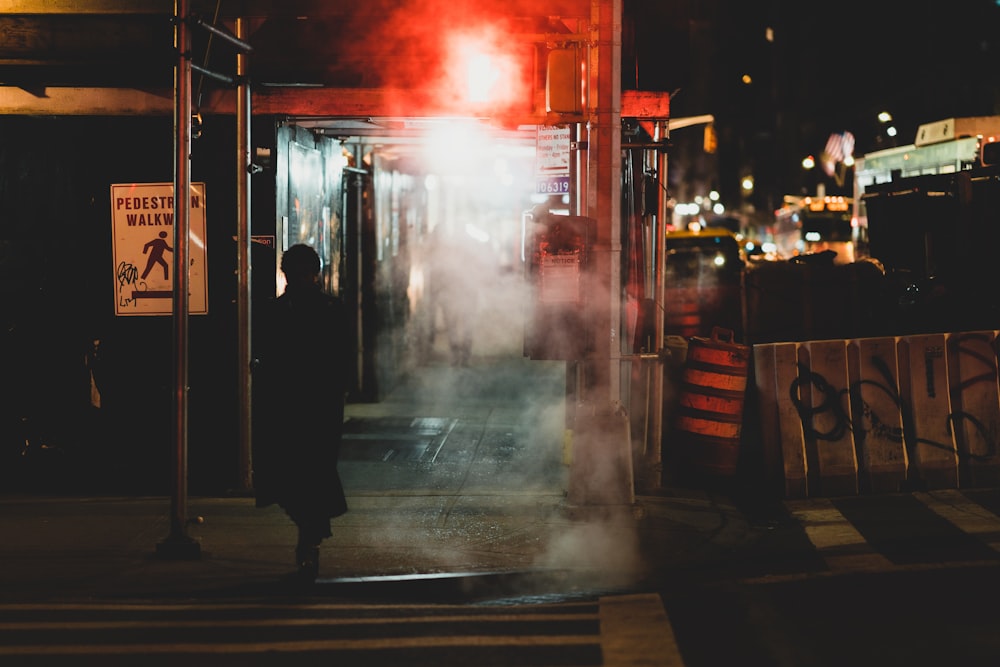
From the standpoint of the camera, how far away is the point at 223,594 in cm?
585

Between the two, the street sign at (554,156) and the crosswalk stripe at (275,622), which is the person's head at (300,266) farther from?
the street sign at (554,156)

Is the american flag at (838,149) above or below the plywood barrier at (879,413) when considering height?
above

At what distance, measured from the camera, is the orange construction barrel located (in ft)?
27.6

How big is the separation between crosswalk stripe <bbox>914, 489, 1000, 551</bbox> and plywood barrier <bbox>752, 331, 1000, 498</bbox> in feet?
0.68

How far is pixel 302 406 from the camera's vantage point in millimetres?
5941

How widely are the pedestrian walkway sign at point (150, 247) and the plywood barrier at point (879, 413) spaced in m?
4.81

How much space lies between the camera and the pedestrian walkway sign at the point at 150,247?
7.67m

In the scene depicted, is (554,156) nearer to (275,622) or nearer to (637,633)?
(637,633)

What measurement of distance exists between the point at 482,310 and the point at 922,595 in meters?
13.9

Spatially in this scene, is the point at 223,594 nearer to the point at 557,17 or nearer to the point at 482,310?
the point at 557,17

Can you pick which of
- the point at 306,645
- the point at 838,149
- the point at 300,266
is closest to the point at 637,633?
the point at 306,645

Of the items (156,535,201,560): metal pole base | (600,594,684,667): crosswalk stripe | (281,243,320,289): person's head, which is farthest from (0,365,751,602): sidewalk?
(281,243,320,289): person's head

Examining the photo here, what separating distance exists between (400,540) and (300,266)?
7.26ft

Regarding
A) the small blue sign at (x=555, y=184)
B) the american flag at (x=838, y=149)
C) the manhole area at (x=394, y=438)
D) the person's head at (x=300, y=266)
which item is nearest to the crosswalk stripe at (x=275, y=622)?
the person's head at (x=300, y=266)
